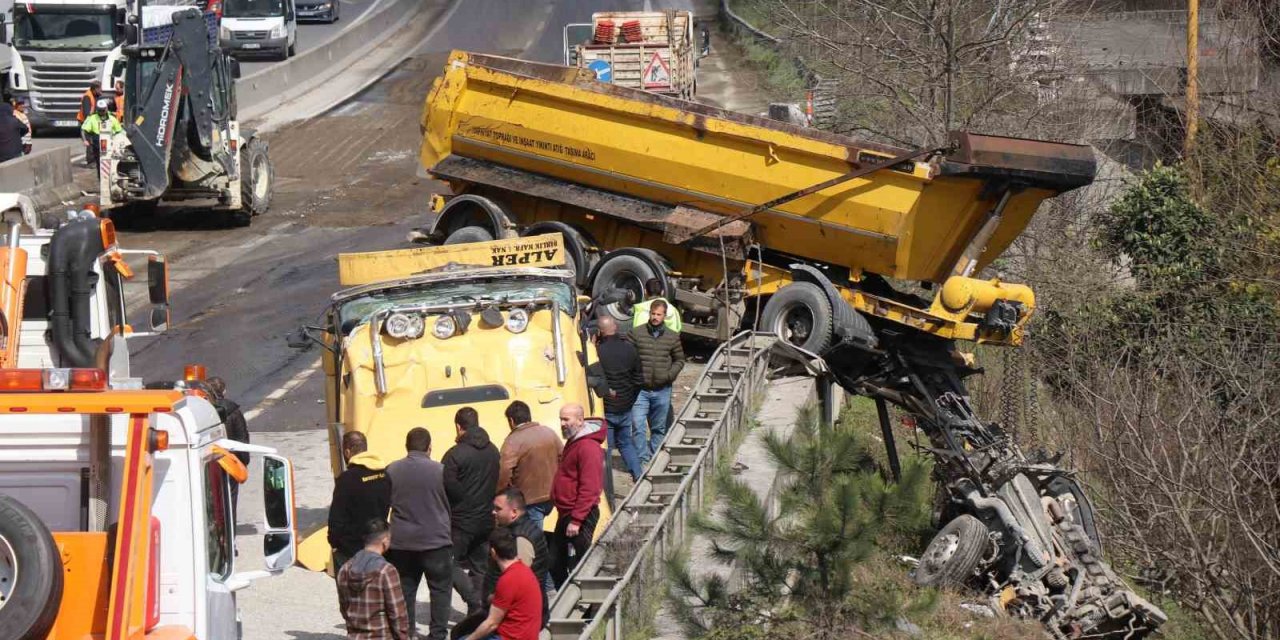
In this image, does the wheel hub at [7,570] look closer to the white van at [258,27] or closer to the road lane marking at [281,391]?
the road lane marking at [281,391]

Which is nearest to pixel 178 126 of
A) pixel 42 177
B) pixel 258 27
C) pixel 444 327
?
pixel 42 177

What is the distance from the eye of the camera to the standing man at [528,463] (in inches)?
356

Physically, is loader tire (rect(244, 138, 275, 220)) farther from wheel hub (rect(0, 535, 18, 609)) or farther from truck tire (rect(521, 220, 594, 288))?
wheel hub (rect(0, 535, 18, 609))

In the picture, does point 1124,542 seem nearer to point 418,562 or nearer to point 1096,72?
point 418,562

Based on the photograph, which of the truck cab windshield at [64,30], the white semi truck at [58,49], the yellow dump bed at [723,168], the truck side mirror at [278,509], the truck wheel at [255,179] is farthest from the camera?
the truck cab windshield at [64,30]

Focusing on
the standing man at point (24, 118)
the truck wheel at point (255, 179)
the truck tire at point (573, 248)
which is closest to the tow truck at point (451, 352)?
the truck tire at point (573, 248)

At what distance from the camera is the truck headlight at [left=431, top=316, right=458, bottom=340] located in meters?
10.5

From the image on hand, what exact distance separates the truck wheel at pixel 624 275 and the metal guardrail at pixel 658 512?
8.06 feet

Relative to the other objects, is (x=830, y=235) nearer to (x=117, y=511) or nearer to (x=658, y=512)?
(x=658, y=512)

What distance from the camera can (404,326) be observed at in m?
10.5

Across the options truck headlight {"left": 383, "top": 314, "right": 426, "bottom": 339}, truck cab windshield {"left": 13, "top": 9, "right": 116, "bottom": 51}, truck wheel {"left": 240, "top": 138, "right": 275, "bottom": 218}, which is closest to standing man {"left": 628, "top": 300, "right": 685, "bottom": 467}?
truck headlight {"left": 383, "top": 314, "right": 426, "bottom": 339}

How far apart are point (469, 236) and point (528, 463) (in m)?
8.20

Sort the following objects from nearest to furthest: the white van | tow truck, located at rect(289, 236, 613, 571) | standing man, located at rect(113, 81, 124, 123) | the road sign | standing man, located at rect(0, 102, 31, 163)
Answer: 1. tow truck, located at rect(289, 236, 613, 571)
2. standing man, located at rect(0, 102, 31, 163)
3. standing man, located at rect(113, 81, 124, 123)
4. the road sign
5. the white van

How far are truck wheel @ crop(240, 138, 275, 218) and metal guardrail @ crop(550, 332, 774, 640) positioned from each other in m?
12.6
